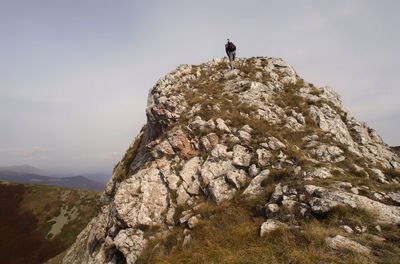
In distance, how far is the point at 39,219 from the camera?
8269 centimetres

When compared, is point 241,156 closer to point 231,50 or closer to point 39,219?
point 231,50

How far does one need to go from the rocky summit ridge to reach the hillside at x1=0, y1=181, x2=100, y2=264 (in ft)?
162

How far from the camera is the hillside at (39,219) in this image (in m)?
72.1

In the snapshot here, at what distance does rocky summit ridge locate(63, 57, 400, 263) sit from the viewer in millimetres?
14867

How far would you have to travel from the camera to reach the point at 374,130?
1255 inches

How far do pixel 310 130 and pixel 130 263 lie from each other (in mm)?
17929

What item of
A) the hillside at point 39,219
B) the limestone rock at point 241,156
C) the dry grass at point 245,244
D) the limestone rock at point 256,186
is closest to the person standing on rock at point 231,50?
the limestone rock at point 241,156

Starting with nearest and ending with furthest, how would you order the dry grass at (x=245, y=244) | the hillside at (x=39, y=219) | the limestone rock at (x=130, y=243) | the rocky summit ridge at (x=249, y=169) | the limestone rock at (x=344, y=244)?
1. the limestone rock at (x=344, y=244)
2. the dry grass at (x=245, y=244)
3. the rocky summit ridge at (x=249, y=169)
4. the limestone rock at (x=130, y=243)
5. the hillside at (x=39, y=219)

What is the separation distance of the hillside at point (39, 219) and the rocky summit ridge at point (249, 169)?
49.5m

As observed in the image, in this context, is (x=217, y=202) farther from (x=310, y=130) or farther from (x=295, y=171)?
(x=310, y=130)

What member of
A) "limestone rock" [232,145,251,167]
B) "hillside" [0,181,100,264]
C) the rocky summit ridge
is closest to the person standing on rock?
the rocky summit ridge

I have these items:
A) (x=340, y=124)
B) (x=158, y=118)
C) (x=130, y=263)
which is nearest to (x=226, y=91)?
(x=158, y=118)

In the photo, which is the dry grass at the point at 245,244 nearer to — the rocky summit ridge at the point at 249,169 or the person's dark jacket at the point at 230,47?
the rocky summit ridge at the point at 249,169

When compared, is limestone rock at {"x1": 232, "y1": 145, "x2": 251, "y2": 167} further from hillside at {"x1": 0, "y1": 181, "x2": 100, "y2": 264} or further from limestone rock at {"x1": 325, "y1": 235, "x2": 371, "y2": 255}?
hillside at {"x1": 0, "y1": 181, "x2": 100, "y2": 264}
